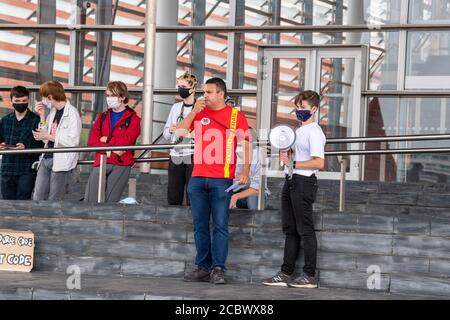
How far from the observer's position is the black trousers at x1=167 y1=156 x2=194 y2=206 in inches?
465

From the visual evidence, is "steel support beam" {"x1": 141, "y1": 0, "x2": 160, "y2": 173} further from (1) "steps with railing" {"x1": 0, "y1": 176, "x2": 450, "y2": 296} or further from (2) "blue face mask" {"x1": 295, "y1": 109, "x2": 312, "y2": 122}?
(2) "blue face mask" {"x1": 295, "y1": 109, "x2": 312, "y2": 122}

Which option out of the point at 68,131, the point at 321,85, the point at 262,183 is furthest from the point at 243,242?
the point at 321,85

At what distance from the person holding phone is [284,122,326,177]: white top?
3.72 metres

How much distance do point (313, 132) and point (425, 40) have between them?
8.16 m

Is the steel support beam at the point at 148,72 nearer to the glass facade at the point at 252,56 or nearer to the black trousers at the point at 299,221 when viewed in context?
the glass facade at the point at 252,56

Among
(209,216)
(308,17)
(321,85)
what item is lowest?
(209,216)

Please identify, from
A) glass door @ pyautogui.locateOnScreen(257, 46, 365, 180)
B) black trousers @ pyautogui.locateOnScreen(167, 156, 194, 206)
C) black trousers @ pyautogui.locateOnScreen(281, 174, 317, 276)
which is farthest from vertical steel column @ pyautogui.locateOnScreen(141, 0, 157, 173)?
black trousers @ pyautogui.locateOnScreen(281, 174, 317, 276)

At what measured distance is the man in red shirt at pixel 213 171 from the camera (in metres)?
10.7

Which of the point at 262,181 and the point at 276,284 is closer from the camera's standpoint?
the point at 276,284

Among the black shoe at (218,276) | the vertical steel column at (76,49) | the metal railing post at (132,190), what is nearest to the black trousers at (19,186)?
the metal railing post at (132,190)

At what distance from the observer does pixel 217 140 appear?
35.8 feet

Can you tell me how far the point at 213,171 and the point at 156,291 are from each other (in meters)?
1.47

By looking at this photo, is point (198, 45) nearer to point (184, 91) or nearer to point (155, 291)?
point (184, 91)
